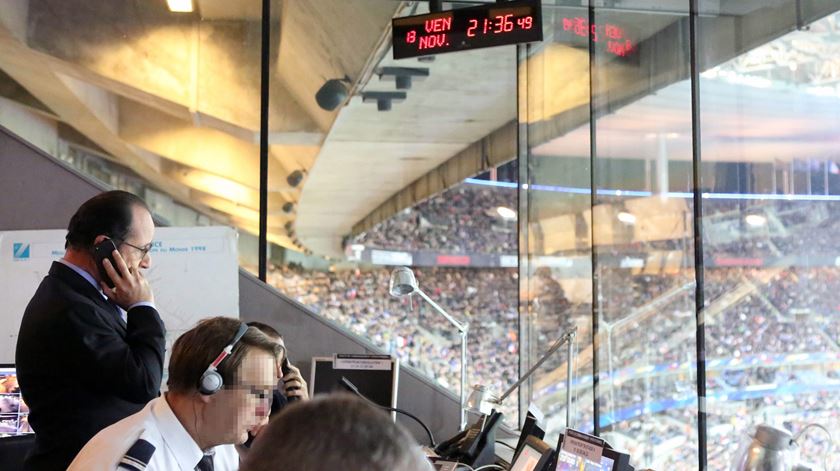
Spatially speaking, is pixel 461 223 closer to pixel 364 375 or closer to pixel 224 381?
pixel 364 375

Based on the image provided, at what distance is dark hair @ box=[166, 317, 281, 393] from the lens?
1.57m

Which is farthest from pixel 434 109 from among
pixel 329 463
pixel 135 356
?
pixel 329 463

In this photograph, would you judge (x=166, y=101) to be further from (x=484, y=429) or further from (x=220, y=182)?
(x=484, y=429)

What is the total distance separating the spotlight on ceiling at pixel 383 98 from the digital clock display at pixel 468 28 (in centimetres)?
277

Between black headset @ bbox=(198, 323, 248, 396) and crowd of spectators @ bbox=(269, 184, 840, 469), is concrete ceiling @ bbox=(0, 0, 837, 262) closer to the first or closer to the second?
crowd of spectators @ bbox=(269, 184, 840, 469)

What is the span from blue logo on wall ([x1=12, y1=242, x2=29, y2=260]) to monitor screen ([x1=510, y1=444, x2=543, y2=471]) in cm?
227

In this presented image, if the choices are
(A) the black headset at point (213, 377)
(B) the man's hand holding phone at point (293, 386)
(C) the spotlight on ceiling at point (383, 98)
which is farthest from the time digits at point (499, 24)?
(C) the spotlight on ceiling at point (383, 98)

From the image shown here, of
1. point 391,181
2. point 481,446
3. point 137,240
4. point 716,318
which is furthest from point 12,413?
point 391,181

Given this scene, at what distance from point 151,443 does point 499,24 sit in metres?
2.59

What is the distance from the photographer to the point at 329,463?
67cm

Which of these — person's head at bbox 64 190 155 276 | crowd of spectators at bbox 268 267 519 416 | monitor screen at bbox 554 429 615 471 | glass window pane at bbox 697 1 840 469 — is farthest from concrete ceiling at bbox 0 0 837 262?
crowd of spectators at bbox 268 267 519 416

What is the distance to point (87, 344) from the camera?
1952mm

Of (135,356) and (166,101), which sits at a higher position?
(166,101)

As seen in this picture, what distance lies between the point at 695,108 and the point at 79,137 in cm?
282
